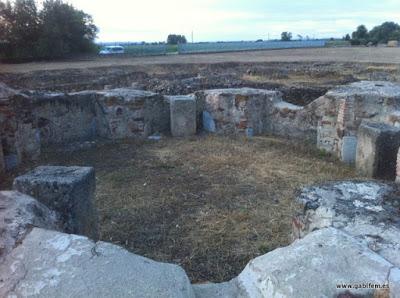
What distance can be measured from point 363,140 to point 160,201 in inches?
120

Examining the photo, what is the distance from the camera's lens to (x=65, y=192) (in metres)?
3.11

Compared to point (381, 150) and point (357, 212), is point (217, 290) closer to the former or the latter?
point (357, 212)

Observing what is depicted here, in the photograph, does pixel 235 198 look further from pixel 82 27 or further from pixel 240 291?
pixel 82 27

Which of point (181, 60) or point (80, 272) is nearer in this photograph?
point (80, 272)

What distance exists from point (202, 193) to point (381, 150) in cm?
251

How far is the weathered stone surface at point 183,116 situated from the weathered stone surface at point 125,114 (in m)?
0.46

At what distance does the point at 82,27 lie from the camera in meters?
35.8

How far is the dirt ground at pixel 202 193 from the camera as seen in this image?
3.88m

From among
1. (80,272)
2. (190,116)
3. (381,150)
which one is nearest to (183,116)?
(190,116)

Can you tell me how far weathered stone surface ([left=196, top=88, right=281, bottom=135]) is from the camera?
8.09m

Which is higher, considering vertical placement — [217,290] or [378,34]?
[378,34]

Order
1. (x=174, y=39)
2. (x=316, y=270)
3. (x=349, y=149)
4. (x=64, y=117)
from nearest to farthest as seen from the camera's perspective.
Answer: (x=316, y=270) < (x=349, y=149) < (x=64, y=117) < (x=174, y=39)

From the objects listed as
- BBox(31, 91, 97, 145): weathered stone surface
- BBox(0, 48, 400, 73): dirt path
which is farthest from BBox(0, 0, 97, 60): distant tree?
BBox(31, 91, 97, 145): weathered stone surface

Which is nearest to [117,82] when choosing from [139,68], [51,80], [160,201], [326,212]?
[51,80]
